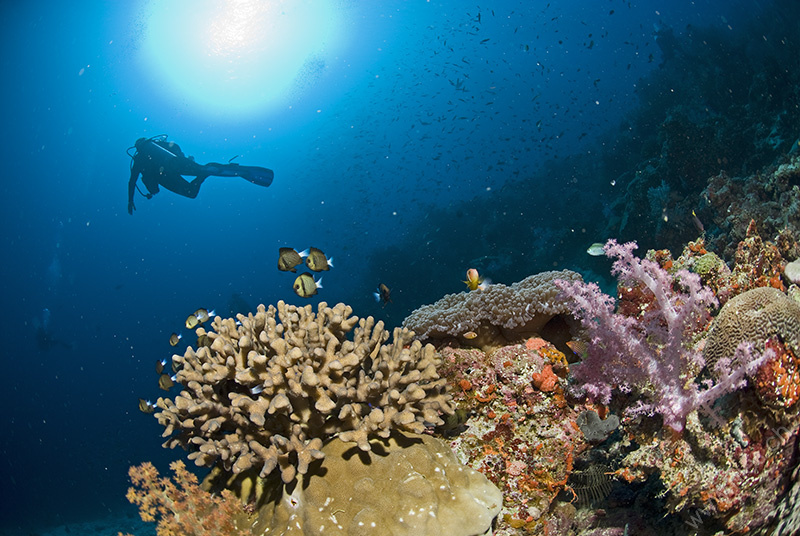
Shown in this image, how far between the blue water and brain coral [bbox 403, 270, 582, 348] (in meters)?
22.4

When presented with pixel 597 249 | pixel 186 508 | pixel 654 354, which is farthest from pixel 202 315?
pixel 654 354

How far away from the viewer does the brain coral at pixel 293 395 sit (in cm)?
276

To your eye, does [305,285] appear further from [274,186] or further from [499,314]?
[274,186]

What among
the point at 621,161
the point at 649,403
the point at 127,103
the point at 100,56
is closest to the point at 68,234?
the point at 127,103

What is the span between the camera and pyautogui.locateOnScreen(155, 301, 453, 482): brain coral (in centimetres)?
276

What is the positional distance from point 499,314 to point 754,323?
234cm

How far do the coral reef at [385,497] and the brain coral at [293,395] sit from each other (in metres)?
0.16

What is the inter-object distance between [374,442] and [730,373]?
251 centimetres

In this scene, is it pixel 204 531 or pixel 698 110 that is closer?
pixel 204 531

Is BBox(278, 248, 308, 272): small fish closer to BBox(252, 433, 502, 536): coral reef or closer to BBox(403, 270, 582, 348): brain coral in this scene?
BBox(403, 270, 582, 348): brain coral

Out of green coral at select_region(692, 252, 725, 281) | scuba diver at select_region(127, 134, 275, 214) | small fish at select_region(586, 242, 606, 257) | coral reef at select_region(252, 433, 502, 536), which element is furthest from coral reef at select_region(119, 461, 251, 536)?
scuba diver at select_region(127, 134, 275, 214)

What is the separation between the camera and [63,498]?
37.3 meters

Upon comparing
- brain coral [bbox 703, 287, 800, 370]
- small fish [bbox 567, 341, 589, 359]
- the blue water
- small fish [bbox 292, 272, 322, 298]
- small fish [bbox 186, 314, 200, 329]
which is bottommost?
brain coral [bbox 703, 287, 800, 370]

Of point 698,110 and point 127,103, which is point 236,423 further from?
point 127,103
